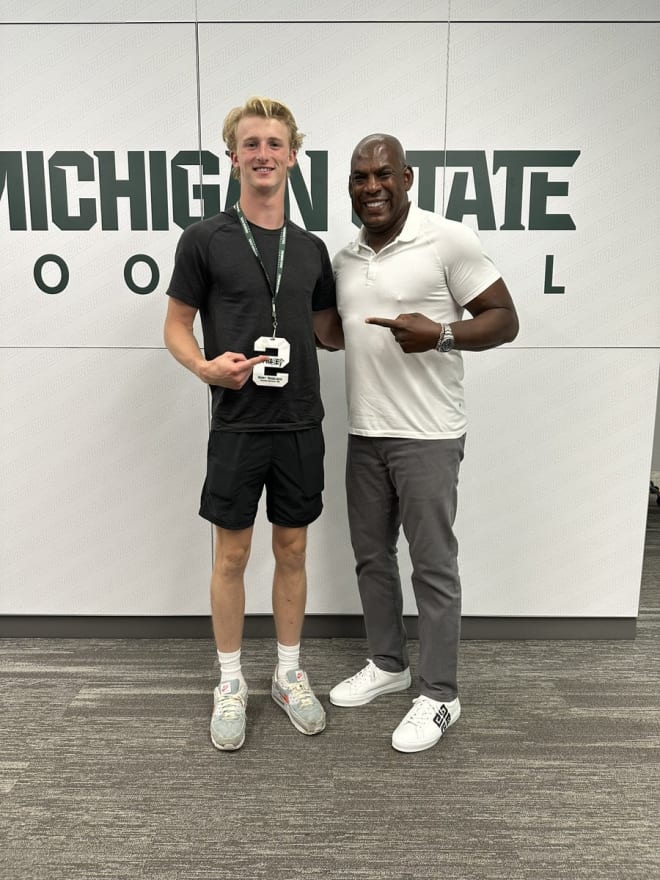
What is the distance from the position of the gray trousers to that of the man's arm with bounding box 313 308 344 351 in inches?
12.2

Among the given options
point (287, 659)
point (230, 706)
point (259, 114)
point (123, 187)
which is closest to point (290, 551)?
point (287, 659)

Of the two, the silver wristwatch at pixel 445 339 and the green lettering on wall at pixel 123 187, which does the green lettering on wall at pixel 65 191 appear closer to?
the green lettering on wall at pixel 123 187

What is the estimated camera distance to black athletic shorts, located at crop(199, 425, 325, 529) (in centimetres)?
194

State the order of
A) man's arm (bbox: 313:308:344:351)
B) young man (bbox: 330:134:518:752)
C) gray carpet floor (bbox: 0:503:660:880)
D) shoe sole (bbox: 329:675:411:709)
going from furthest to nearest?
shoe sole (bbox: 329:675:411:709)
man's arm (bbox: 313:308:344:351)
young man (bbox: 330:134:518:752)
gray carpet floor (bbox: 0:503:660:880)

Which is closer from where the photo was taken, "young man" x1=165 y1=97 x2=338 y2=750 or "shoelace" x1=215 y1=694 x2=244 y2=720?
"young man" x1=165 y1=97 x2=338 y2=750

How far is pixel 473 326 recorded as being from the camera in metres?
1.88

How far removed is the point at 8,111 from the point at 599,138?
2102 millimetres

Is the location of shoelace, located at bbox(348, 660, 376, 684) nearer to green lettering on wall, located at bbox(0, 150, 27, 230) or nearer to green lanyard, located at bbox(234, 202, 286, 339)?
green lanyard, located at bbox(234, 202, 286, 339)

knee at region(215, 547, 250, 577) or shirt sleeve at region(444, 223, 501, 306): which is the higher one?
shirt sleeve at region(444, 223, 501, 306)

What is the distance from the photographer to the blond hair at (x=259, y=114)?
1.84 m

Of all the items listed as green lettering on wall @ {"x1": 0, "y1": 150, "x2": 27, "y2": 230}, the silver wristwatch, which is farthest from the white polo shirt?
green lettering on wall @ {"x1": 0, "y1": 150, "x2": 27, "y2": 230}

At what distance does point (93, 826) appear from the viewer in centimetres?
169

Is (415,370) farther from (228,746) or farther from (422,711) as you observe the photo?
(228,746)

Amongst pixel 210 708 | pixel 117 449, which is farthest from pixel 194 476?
pixel 210 708
